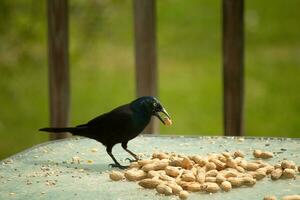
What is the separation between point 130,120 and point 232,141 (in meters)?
0.76

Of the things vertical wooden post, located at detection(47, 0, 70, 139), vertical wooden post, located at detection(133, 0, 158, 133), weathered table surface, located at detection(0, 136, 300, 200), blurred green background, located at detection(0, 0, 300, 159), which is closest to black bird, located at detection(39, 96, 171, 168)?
weathered table surface, located at detection(0, 136, 300, 200)

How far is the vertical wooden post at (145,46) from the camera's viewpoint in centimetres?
457

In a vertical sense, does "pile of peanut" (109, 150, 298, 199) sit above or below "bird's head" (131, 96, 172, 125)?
below

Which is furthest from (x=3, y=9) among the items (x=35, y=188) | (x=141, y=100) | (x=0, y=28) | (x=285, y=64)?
(x=35, y=188)

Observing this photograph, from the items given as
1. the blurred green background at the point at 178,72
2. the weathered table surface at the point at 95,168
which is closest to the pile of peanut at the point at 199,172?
the weathered table surface at the point at 95,168

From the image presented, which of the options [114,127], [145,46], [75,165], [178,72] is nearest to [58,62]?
[145,46]

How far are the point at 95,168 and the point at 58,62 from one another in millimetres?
1182

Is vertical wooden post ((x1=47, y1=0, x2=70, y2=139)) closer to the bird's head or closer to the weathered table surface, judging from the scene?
the weathered table surface

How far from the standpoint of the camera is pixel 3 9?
744 centimetres

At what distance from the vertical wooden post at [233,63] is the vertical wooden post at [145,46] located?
43 centimetres

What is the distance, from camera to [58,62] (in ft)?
15.5

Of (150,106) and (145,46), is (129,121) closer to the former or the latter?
(150,106)

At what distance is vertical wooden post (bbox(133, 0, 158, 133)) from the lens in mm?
4566

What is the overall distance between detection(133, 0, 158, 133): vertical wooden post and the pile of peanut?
91 cm
